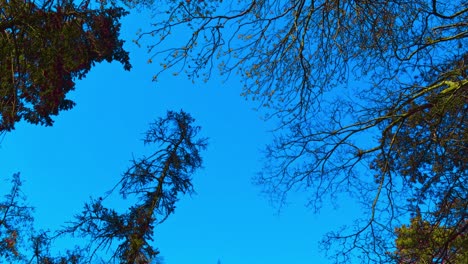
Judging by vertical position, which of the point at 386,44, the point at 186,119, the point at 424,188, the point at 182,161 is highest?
the point at 186,119

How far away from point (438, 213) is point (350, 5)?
121 inches

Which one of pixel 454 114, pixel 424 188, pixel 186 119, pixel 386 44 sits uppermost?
pixel 186 119

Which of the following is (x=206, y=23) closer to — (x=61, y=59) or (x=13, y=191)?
(x=61, y=59)

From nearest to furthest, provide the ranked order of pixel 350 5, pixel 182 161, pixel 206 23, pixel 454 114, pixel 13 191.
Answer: pixel 206 23
pixel 350 5
pixel 454 114
pixel 182 161
pixel 13 191

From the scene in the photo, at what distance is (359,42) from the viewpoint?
5.79m

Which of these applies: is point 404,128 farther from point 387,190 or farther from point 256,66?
point 256,66

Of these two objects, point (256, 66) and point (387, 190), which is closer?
point (256, 66)

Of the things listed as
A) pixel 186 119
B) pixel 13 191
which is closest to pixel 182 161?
pixel 186 119

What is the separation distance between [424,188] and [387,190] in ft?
1.72

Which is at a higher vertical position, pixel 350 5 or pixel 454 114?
pixel 350 5

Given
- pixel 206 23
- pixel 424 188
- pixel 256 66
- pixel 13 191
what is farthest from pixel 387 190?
pixel 13 191

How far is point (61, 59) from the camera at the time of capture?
548cm

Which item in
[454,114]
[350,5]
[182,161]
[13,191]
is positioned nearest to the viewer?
[350,5]

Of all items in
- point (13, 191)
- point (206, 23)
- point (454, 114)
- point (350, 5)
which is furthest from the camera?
point (13, 191)
